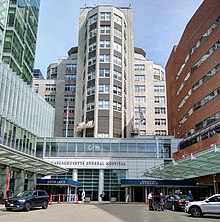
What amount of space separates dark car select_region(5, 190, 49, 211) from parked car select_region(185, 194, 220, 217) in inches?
448

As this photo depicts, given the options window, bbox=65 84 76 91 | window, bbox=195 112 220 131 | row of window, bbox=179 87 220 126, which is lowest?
window, bbox=195 112 220 131

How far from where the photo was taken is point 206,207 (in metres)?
19.9

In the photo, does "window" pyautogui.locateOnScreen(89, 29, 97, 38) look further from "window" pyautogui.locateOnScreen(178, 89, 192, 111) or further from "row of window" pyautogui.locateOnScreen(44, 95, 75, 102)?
"window" pyautogui.locateOnScreen(178, 89, 192, 111)

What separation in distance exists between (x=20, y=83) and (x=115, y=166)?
19899mm

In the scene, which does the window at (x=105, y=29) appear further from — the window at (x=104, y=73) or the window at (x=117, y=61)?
the window at (x=104, y=73)

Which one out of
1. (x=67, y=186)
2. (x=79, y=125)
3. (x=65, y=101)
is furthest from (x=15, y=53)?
(x=65, y=101)

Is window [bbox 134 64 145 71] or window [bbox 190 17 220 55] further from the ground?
window [bbox 134 64 145 71]

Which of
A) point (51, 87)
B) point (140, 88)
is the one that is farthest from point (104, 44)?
point (51, 87)

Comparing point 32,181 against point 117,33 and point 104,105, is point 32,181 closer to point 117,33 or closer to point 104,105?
point 104,105

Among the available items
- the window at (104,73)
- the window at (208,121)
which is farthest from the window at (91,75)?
the window at (208,121)

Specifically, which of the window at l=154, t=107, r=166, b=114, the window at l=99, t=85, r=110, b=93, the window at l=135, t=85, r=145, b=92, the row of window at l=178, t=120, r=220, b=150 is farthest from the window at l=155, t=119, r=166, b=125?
the row of window at l=178, t=120, r=220, b=150

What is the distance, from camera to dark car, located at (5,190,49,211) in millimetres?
21684

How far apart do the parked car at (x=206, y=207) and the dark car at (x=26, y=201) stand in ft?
37.4

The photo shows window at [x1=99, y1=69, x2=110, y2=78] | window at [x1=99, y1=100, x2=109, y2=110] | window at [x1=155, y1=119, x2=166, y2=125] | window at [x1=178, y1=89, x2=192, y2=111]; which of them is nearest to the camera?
window at [x1=178, y1=89, x2=192, y2=111]
